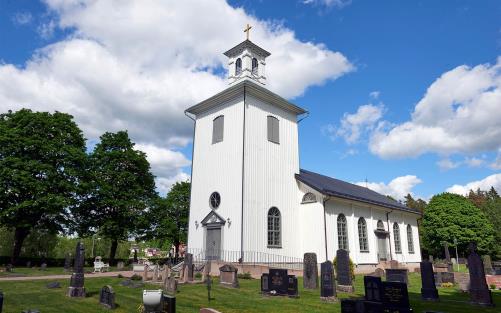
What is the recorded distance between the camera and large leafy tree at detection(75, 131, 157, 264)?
3175cm

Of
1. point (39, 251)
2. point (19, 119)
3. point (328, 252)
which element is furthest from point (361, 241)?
point (39, 251)

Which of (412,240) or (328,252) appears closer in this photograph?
(328,252)

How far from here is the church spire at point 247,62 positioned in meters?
25.5

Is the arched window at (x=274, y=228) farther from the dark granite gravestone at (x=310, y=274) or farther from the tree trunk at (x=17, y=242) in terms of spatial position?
the tree trunk at (x=17, y=242)

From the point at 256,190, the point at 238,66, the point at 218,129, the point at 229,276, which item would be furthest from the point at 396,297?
the point at 238,66

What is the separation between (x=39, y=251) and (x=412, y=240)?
38059mm

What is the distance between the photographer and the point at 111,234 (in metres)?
32.0

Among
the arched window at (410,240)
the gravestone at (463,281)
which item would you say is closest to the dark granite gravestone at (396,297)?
the gravestone at (463,281)

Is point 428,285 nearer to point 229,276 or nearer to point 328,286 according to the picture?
point 328,286

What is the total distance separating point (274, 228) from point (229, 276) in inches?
295

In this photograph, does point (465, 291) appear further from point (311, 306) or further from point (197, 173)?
point (197, 173)

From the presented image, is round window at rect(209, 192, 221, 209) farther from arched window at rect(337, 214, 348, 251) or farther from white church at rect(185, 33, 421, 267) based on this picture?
arched window at rect(337, 214, 348, 251)

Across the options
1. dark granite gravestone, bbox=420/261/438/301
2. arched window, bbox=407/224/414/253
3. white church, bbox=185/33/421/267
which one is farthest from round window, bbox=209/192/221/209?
arched window, bbox=407/224/414/253

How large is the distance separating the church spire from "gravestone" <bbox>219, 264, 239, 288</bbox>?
45.8 ft
